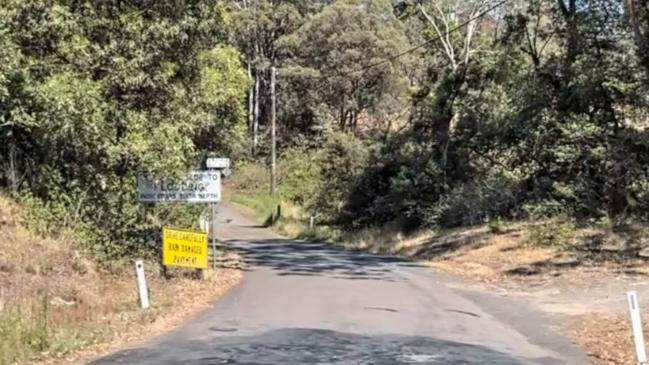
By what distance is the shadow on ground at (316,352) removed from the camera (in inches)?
403

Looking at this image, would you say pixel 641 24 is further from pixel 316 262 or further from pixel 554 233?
pixel 316 262

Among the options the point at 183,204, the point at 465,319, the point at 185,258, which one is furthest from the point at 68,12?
the point at 465,319

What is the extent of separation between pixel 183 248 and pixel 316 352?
26.1 ft

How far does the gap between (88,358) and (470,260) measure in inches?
707

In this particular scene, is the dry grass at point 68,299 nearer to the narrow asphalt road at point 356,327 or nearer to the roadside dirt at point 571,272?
the narrow asphalt road at point 356,327

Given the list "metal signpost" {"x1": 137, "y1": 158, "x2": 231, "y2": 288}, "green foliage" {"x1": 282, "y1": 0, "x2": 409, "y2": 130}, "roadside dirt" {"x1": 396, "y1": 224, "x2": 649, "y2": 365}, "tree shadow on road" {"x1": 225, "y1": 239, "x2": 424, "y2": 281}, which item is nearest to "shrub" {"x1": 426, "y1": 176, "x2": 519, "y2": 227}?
"roadside dirt" {"x1": 396, "y1": 224, "x2": 649, "y2": 365}

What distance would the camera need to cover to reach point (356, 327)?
526 inches

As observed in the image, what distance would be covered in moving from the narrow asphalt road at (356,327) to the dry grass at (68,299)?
59 cm

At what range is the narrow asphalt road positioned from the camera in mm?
10672

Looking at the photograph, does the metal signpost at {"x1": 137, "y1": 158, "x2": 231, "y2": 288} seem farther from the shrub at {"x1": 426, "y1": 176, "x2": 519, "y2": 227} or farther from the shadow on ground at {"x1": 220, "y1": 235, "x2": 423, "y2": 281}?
the shrub at {"x1": 426, "y1": 176, "x2": 519, "y2": 227}

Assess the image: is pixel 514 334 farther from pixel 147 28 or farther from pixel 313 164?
pixel 313 164

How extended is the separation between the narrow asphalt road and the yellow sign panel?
1108 millimetres

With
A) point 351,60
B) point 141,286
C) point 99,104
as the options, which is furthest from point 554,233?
point 351,60

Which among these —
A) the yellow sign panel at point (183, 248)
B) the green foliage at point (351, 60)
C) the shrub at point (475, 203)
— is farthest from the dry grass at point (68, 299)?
the green foliage at point (351, 60)
